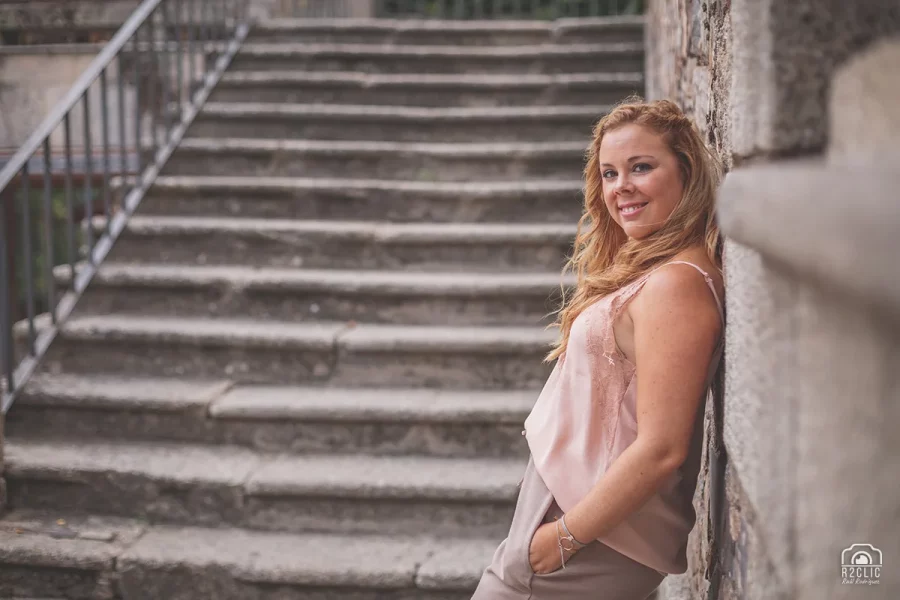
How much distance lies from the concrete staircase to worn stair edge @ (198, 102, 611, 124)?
18 millimetres

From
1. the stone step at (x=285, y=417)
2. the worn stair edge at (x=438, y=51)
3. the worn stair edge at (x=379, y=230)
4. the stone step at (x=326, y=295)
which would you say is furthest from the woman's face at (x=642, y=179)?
the worn stair edge at (x=438, y=51)

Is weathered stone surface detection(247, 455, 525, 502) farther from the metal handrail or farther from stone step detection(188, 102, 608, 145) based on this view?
stone step detection(188, 102, 608, 145)

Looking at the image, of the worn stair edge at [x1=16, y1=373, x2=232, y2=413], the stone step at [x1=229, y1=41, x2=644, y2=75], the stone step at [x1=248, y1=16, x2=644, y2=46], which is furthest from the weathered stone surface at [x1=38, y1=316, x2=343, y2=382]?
the stone step at [x1=248, y1=16, x2=644, y2=46]

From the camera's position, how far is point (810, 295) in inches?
36.2

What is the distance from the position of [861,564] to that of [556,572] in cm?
85

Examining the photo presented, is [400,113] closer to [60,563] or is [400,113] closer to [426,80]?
[426,80]

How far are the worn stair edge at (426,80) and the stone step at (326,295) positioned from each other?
172cm

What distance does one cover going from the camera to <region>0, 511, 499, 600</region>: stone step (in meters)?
2.85

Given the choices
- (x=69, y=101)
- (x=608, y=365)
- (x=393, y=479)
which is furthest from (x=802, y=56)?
(x=69, y=101)

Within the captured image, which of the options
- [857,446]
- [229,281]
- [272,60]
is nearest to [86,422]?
[229,281]

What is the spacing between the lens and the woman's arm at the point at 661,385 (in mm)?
1446

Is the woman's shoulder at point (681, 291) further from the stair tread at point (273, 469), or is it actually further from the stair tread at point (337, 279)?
the stair tread at point (337, 279)

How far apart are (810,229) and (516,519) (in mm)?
1085

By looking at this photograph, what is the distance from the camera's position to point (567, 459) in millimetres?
1624
